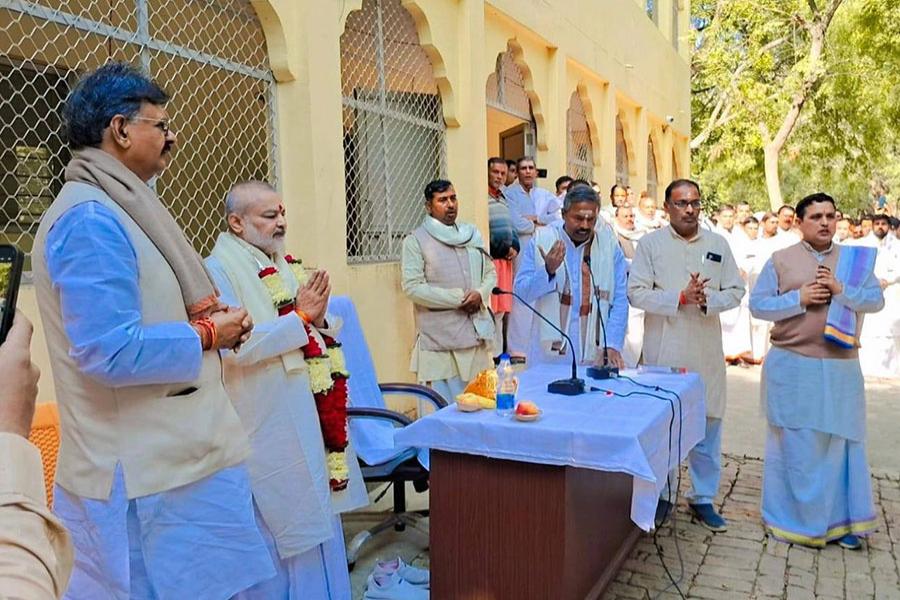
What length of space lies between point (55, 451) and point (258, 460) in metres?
0.84

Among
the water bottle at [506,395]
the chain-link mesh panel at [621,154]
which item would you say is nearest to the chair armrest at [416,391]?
the water bottle at [506,395]

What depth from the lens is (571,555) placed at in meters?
2.83

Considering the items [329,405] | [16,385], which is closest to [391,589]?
[329,405]

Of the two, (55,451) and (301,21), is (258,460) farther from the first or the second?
(301,21)

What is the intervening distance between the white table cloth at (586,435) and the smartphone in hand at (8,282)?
193cm

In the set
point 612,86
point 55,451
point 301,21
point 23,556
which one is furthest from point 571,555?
point 612,86

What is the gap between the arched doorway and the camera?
862cm

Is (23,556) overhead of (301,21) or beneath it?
beneath

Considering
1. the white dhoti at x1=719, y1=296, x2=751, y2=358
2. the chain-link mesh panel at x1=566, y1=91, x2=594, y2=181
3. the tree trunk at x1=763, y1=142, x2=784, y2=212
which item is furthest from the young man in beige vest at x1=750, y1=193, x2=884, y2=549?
the tree trunk at x1=763, y1=142, x2=784, y2=212

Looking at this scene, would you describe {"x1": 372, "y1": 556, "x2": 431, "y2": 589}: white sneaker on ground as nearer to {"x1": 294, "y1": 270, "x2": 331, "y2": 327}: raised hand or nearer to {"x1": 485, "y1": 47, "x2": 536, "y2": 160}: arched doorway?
{"x1": 294, "y1": 270, "x2": 331, "y2": 327}: raised hand

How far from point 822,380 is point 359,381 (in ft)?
8.12

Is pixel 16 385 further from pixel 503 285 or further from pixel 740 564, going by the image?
pixel 503 285

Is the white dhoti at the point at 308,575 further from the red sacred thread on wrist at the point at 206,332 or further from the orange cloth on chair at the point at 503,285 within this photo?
the orange cloth on chair at the point at 503,285

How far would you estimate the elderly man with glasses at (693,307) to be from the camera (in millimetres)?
4262
